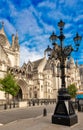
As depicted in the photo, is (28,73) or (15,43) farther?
(15,43)

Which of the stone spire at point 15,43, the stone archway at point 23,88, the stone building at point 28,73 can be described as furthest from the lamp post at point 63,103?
the stone spire at point 15,43

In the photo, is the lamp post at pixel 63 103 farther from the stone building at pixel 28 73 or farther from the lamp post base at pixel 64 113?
the stone building at pixel 28 73

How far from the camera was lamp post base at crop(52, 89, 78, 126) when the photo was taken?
11130 mm

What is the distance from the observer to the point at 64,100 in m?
11.9

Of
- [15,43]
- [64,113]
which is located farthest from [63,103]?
[15,43]

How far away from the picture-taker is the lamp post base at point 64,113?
11.1 m

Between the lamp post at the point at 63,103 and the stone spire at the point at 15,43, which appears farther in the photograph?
the stone spire at the point at 15,43

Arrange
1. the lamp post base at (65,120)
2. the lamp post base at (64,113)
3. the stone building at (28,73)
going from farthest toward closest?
1. the stone building at (28,73)
2. the lamp post base at (64,113)
3. the lamp post base at (65,120)

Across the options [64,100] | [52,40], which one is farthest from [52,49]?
[64,100]

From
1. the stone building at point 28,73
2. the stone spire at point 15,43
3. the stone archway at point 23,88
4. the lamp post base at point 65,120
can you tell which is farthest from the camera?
the stone spire at point 15,43

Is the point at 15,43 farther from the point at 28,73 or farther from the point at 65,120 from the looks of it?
the point at 65,120

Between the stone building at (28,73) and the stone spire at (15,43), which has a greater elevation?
the stone spire at (15,43)

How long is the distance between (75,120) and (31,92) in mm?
41069

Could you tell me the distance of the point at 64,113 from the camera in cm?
1148
